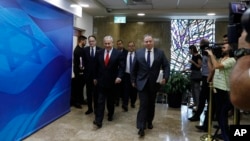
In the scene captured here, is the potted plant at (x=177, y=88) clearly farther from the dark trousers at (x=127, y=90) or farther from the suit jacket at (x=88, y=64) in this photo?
the suit jacket at (x=88, y=64)

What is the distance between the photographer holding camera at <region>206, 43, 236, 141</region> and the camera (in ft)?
9.70

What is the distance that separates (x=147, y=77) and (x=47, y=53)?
1608mm

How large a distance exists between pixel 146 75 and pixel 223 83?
111cm

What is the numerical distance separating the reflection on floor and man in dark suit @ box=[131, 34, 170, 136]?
309 mm

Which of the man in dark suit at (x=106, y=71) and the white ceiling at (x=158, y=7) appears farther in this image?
the white ceiling at (x=158, y=7)

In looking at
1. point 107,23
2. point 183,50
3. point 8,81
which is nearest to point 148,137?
point 8,81

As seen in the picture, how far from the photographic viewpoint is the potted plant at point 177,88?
600 cm

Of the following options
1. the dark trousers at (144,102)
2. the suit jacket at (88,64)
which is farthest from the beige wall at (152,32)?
the dark trousers at (144,102)

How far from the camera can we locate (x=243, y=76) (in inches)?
32.2

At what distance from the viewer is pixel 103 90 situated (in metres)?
4.18

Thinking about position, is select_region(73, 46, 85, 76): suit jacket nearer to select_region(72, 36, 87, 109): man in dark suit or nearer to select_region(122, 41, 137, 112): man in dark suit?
select_region(72, 36, 87, 109): man in dark suit

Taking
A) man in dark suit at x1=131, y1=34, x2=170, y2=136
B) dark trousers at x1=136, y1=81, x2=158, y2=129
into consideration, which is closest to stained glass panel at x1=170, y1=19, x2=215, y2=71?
man in dark suit at x1=131, y1=34, x2=170, y2=136

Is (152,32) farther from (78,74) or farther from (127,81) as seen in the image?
(78,74)

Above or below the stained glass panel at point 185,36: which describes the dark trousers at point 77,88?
below
